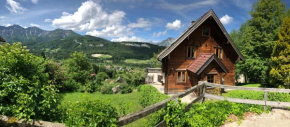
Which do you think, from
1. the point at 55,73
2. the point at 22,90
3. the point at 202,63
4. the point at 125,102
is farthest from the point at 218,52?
the point at 55,73

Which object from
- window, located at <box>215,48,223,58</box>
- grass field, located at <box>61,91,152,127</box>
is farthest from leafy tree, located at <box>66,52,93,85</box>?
window, located at <box>215,48,223,58</box>

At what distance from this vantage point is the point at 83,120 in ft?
10.1

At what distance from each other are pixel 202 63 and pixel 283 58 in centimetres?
923

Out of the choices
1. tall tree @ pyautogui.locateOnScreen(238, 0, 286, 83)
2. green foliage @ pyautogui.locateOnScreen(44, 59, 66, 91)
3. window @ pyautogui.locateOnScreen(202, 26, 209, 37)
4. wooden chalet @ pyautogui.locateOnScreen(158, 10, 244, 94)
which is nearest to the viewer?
wooden chalet @ pyautogui.locateOnScreen(158, 10, 244, 94)

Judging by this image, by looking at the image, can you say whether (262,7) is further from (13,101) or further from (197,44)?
(13,101)

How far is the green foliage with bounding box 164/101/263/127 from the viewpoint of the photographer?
4.88m

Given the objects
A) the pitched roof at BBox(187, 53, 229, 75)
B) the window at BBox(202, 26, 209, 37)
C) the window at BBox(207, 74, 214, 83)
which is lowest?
the window at BBox(207, 74, 214, 83)

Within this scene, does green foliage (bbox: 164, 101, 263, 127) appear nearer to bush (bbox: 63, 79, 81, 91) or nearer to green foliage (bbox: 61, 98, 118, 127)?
green foliage (bbox: 61, 98, 118, 127)

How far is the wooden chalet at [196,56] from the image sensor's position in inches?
626

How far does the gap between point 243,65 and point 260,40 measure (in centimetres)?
442

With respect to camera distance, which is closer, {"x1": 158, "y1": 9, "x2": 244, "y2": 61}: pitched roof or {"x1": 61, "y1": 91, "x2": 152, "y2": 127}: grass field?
{"x1": 61, "y1": 91, "x2": 152, "y2": 127}: grass field

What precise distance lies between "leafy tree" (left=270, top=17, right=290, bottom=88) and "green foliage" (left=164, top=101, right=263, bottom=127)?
12.9 m

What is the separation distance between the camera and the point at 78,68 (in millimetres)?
31297

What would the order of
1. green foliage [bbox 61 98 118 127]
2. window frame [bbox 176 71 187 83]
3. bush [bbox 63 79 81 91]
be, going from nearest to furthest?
1. green foliage [bbox 61 98 118 127]
2. window frame [bbox 176 71 187 83]
3. bush [bbox 63 79 81 91]
